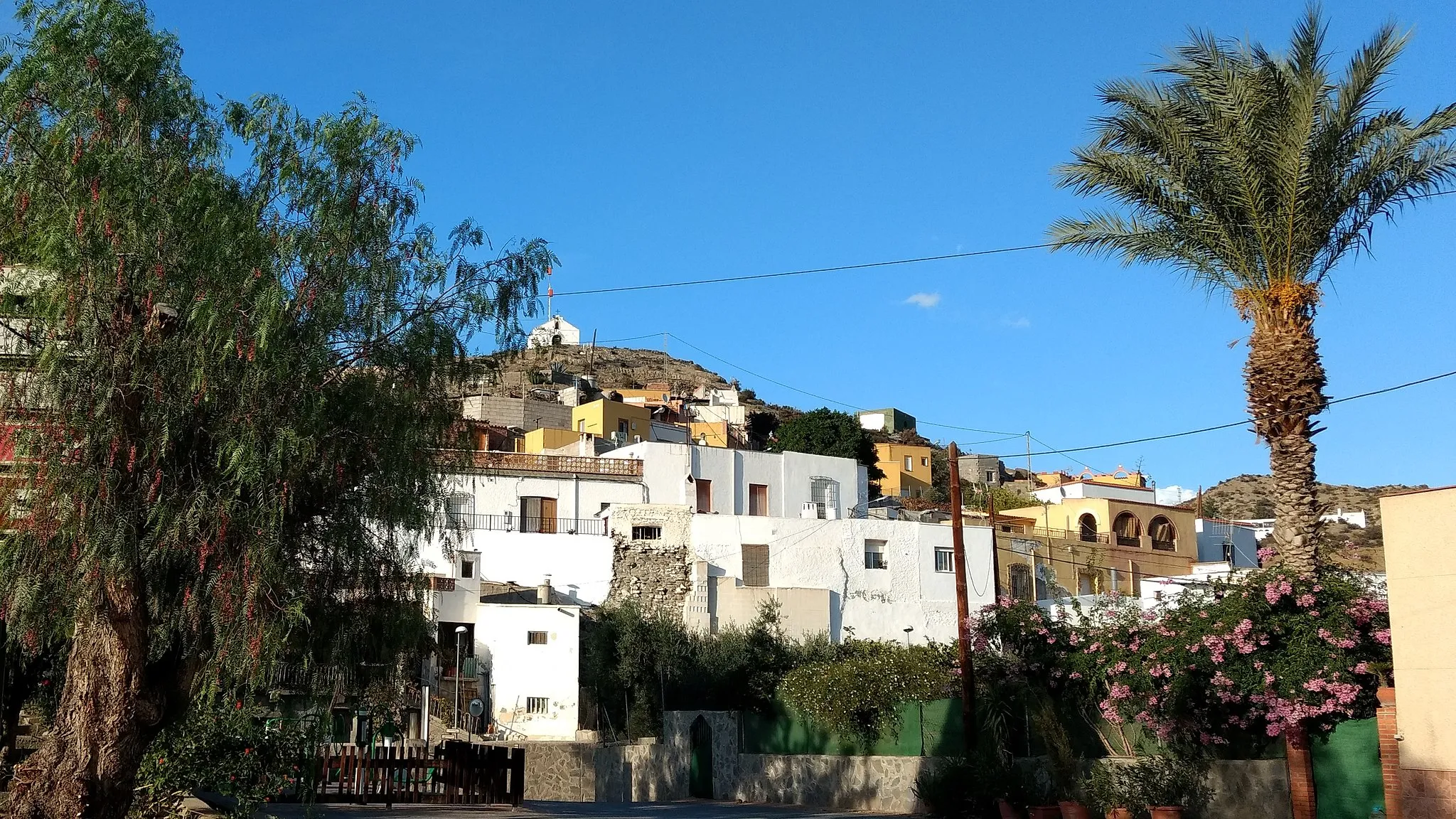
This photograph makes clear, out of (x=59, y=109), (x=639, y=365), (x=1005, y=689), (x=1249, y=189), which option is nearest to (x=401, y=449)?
(x=59, y=109)

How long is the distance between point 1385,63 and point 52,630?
1937 centimetres

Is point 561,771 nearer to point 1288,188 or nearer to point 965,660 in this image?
point 965,660

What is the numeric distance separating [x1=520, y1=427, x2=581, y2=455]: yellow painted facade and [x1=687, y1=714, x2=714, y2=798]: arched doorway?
3380 cm

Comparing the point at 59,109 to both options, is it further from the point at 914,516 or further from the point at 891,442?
the point at 891,442

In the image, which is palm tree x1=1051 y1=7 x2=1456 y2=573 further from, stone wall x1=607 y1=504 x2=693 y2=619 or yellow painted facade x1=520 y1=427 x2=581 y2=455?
yellow painted facade x1=520 y1=427 x2=581 y2=455

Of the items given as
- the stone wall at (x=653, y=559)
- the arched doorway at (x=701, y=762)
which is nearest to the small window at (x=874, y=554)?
the stone wall at (x=653, y=559)

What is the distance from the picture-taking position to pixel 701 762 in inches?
1277

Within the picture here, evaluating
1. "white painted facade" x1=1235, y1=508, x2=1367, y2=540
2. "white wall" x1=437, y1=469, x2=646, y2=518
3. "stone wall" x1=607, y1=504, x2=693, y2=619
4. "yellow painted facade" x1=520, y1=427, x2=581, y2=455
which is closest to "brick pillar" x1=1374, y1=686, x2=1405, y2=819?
"stone wall" x1=607, y1=504, x2=693, y2=619

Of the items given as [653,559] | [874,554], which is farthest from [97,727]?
[874,554]

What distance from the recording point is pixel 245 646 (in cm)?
1214

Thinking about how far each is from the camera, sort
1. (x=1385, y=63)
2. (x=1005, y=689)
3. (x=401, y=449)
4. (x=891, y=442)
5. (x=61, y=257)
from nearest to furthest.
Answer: (x=61, y=257)
(x=401, y=449)
(x=1385, y=63)
(x=1005, y=689)
(x=891, y=442)

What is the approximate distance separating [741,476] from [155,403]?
4627 centimetres

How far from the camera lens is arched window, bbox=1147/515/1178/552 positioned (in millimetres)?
65500

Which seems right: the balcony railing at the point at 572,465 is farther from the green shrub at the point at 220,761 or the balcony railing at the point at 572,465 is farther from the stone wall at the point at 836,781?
the green shrub at the point at 220,761
